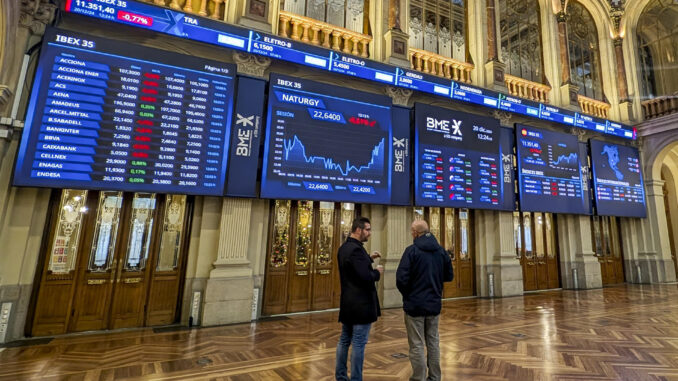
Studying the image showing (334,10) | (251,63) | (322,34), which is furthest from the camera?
(334,10)

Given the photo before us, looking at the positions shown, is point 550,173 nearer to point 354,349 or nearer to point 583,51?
point 583,51

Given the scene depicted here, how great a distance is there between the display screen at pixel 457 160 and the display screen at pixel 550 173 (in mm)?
765

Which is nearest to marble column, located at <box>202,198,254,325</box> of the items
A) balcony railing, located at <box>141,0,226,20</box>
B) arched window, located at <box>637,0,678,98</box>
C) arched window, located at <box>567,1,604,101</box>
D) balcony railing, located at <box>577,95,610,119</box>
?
balcony railing, located at <box>141,0,226,20</box>

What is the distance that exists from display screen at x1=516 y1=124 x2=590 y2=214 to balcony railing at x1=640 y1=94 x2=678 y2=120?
12.8ft

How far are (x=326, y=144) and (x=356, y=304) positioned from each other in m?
3.76

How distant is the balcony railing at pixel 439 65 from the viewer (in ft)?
24.5

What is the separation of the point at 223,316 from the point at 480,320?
4.13 metres

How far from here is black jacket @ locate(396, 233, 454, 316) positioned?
2658 mm

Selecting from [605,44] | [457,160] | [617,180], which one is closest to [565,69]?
[605,44]

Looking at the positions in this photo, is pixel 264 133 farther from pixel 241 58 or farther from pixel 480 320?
pixel 480 320

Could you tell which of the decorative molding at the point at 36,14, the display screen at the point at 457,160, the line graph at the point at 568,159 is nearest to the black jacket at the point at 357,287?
the display screen at the point at 457,160

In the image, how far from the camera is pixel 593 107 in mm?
10148

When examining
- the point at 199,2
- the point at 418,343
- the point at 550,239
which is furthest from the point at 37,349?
the point at 550,239

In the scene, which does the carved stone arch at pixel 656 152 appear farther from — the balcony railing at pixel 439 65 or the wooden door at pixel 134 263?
the wooden door at pixel 134 263
